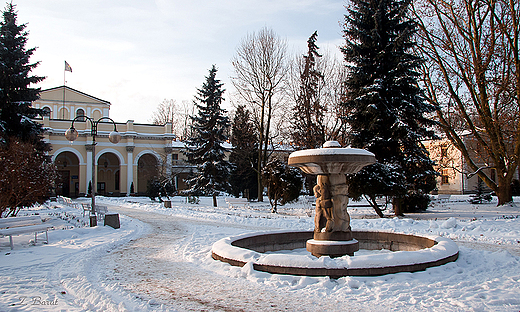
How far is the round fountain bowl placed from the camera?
7.57m

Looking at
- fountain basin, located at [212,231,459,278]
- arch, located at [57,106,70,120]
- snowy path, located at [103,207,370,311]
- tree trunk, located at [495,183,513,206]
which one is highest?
arch, located at [57,106,70,120]

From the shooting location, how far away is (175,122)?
59781mm

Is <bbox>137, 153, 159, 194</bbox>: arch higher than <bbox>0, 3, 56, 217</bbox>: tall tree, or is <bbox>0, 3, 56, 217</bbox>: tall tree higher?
<bbox>0, 3, 56, 217</bbox>: tall tree

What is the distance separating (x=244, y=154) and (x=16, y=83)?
16671 millimetres

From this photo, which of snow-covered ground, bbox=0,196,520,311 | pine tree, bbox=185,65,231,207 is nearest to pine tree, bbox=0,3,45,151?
pine tree, bbox=185,65,231,207

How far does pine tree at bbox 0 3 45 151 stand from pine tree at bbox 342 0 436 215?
1970 centimetres

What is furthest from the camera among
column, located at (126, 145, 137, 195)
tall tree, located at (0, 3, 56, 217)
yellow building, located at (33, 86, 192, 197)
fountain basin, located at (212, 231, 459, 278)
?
column, located at (126, 145, 137, 195)

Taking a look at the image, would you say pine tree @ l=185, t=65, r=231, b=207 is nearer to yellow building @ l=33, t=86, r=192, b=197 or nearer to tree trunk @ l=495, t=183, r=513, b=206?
yellow building @ l=33, t=86, r=192, b=197

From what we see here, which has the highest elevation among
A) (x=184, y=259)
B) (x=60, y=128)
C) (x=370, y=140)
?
(x=60, y=128)

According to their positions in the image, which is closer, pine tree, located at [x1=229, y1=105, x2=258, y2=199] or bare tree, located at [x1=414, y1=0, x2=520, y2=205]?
bare tree, located at [x1=414, y1=0, x2=520, y2=205]

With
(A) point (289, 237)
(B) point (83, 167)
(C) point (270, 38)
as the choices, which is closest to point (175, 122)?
(B) point (83, 167)

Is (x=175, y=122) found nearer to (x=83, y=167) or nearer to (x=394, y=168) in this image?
(x=83, y=167)

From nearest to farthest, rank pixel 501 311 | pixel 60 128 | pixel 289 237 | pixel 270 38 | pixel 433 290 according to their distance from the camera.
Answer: pixel 501 311, pixel 433 290, pixel 289 237, pixel 270 38, pixel 60 128

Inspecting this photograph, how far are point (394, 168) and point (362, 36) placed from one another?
676 cm
